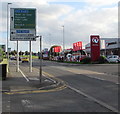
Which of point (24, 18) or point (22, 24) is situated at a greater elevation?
point (24, 18)

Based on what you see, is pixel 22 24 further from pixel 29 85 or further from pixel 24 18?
pixel 29 85

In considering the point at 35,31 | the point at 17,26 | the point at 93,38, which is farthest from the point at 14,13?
the point at 93,38

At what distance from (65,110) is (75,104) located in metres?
1.09

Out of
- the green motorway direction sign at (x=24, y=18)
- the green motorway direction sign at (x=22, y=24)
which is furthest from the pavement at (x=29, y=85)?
the green motorway direction sign at (x=24, y=18)

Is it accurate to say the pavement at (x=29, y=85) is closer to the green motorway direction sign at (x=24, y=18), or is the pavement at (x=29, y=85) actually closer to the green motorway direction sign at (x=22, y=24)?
the green motorway direction sign at (x=22, y=24)

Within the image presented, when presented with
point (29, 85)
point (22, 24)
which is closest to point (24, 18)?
point (22, 24)

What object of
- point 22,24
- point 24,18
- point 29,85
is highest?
point 24,18

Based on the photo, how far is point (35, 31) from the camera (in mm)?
22812

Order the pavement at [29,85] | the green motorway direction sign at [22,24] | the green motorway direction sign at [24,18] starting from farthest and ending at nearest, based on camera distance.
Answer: the green motorway direction sign at [24,18] → the green motorway direction sign at [22,24] → the pavement at [29,85]

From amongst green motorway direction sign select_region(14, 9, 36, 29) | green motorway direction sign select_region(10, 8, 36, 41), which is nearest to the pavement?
green motorway direction sign select_region(10, 8, 36, 41)

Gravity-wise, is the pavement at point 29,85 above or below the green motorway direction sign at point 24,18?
below

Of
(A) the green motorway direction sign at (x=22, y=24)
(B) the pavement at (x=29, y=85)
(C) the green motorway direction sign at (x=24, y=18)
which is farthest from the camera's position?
(C) the green motorway direction sign at (x=24, y=18)

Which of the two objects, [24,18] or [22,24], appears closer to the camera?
[22,24]

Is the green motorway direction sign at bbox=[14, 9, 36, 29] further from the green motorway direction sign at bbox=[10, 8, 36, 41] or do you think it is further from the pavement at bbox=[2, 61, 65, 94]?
the pavement at bbox=[2, 61, 65, 94]
